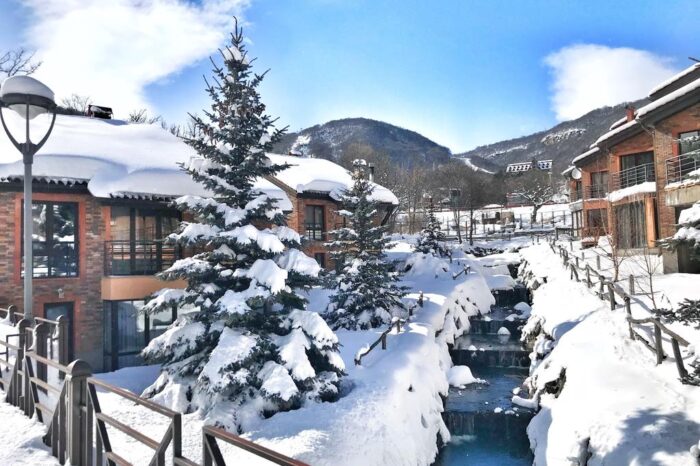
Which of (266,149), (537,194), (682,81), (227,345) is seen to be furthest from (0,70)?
(537,194)

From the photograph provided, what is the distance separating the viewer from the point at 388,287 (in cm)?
1939

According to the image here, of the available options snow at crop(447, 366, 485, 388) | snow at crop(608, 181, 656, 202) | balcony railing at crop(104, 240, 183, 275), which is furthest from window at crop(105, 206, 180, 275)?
snow at crop(608, 181, 656, 202)

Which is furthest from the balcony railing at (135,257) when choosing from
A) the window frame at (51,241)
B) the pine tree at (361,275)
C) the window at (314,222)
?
the window at (314,222)

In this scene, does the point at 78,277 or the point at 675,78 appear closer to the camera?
the point at 78,277

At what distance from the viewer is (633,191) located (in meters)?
24.0

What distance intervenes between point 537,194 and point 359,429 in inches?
2306

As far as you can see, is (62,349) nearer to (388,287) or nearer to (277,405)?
(277,405)

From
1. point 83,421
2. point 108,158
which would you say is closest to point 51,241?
point 108,158

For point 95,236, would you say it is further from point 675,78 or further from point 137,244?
point 675,78

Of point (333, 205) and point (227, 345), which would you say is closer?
point (227, 345)

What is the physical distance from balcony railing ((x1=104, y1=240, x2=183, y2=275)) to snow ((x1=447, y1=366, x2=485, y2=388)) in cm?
1119

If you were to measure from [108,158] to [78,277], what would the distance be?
12.9 ft

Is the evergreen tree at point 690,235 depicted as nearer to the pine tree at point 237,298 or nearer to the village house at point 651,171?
the pine tree at point 237,298

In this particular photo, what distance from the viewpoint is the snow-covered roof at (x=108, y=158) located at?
537 inches
